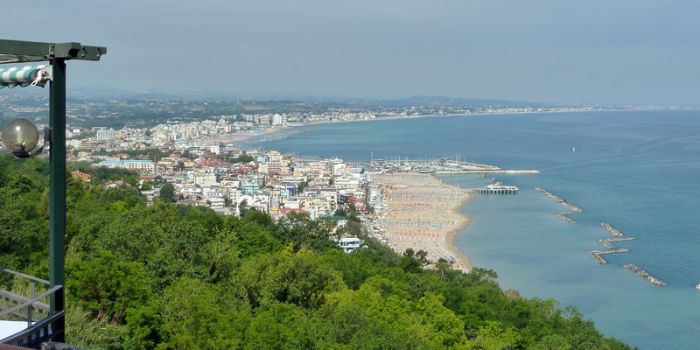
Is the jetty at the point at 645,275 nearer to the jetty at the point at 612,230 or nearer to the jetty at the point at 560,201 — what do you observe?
the jetty at the point at 612,230

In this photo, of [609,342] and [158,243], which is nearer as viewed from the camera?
[158,243]

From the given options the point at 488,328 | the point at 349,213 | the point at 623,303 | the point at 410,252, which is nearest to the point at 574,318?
the point at 488,328

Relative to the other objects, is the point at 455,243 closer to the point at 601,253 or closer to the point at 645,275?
the point at 601,253

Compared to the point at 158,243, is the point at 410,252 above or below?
below

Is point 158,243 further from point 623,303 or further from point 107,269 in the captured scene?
point 623,303

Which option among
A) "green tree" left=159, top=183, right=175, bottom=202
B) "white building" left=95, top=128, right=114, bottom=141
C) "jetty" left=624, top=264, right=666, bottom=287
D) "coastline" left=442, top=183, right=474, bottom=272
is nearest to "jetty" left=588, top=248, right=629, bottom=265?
Answer: "jetty" left=624, top=264, right=666, bottom=287

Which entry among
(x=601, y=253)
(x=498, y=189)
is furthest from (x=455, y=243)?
(x=498, y=189)

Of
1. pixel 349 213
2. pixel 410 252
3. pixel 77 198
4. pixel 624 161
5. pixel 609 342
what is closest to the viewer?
pixel 609 342

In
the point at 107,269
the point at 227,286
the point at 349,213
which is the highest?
the point at 107,269
